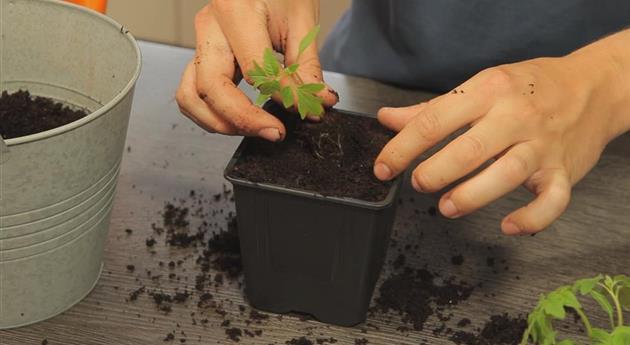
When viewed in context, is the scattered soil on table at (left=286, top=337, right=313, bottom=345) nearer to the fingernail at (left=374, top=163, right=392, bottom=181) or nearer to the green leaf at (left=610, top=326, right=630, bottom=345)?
the fingernail at (left=374, top=163, right=392, bottom=181)

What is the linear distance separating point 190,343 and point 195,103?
0.28 m

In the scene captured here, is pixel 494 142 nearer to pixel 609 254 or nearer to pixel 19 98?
pixel 609 254

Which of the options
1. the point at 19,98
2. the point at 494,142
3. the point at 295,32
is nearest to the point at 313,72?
the point at 295,32

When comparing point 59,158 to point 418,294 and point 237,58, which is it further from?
point 418,294

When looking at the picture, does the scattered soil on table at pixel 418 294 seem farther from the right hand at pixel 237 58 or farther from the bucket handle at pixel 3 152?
the bucket handle at pixel 3 152

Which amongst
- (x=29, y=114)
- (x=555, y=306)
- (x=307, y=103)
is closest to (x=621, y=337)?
(x=555, y=306)

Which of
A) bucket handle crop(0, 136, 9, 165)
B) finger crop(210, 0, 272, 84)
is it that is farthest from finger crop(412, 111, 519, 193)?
bucket handle crop(0, 136, 9, 165)

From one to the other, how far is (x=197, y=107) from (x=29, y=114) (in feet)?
0.68

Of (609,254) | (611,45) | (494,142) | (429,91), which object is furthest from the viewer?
(429,91)

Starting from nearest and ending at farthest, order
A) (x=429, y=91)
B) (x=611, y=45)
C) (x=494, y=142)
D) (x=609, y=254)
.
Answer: (x=494, y=142)
(x=611, y=45)
(x=609, y=254)
(x=429, y=91)

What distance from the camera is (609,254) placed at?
1.07 meters

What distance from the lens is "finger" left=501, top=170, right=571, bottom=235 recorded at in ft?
2.76

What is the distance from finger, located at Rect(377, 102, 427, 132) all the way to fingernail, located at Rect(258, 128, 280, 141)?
0.13 meters

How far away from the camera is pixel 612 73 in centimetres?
94
